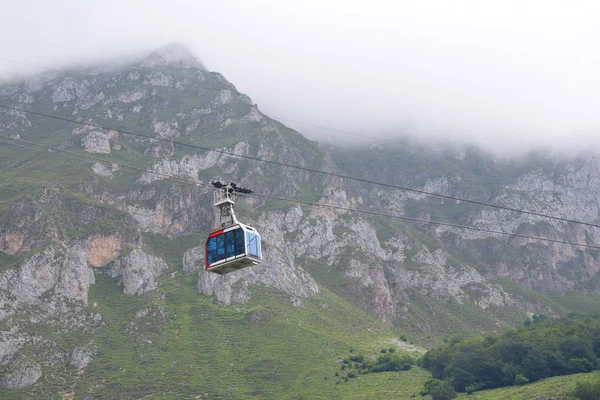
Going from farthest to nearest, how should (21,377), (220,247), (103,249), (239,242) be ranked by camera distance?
(103,249) → (21,377) → (220,247) → (239,242)

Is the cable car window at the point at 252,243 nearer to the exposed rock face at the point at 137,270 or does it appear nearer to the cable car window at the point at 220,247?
the cable car window at the point at 220,247

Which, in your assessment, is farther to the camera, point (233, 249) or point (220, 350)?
point (220, 350)

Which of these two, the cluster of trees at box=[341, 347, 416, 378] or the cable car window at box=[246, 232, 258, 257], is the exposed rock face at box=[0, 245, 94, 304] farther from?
the cable car window at box=[246, 232, 258, 257]

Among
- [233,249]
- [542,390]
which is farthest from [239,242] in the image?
[542,390]

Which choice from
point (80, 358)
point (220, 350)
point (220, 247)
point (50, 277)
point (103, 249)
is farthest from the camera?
point (103, 249)

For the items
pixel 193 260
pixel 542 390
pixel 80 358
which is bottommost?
pixel 542 390

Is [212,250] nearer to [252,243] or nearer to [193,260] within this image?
[252,243]

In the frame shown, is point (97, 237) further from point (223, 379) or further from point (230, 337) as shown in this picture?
point (223, 379)
